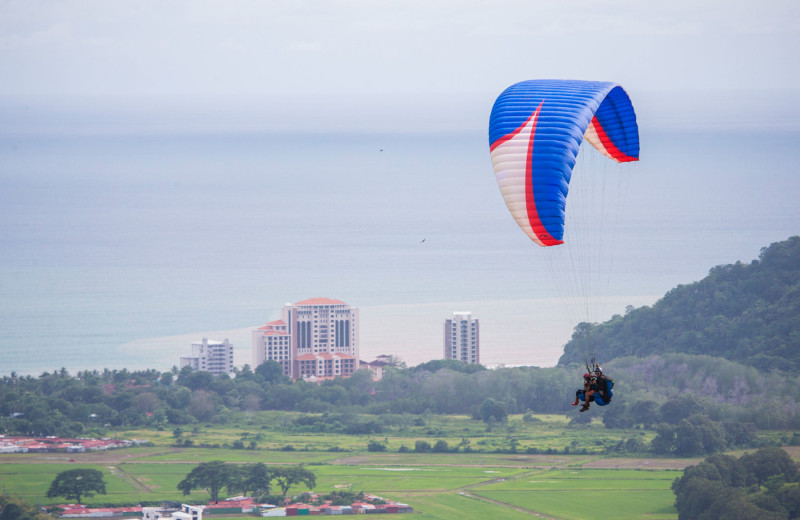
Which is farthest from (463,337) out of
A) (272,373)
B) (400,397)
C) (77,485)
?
(77,485)

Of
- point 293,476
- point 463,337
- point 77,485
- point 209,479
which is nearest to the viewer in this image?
point 77,485

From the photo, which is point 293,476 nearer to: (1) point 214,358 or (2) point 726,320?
(2) point 726,320

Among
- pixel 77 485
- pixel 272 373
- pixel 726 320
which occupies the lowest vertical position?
pixel 77 485

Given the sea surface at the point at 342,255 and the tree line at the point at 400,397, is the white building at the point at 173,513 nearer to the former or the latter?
the tree line at the point at 400,397

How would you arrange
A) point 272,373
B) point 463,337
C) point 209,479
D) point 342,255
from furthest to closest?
point 342,255 → point 463,337 → point 272,373 → point 209,479

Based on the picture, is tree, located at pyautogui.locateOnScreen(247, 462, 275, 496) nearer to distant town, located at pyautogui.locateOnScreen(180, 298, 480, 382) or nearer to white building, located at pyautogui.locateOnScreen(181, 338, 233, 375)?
distant town, located at pyautogui.locateOnScreen(180, 298, 480, 382)

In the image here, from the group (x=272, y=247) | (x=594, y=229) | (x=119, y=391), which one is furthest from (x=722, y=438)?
(x=594, y=229)

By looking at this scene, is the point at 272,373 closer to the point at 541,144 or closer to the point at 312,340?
the point at 312,340

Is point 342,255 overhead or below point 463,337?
overhead

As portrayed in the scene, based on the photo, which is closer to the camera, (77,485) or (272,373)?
(77,485)
